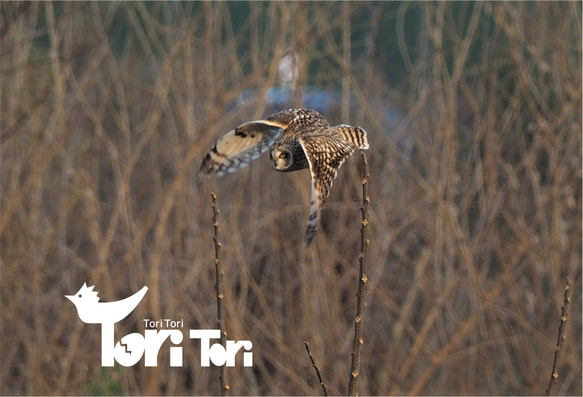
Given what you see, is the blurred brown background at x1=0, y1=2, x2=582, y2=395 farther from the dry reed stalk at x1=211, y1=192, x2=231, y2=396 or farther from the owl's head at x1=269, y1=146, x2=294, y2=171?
the dry reed stalk at x1=211, y1=192, x2=231, y2=396

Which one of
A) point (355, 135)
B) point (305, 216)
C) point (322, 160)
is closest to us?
point (322, 160)

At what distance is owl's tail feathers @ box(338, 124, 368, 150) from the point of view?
3.78ft

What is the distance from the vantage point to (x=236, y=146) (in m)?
1.25

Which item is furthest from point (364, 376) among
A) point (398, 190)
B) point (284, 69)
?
point (284, 69)

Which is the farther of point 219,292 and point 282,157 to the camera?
point 282,157

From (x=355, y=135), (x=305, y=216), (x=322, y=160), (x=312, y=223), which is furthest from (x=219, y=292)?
(x=305, y=216)

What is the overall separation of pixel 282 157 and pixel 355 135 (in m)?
0.12

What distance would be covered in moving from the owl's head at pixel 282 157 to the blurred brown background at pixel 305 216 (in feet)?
4.44

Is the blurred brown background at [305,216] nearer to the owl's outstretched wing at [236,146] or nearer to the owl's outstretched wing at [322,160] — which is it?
the owl's outstretched wing at [236,146]

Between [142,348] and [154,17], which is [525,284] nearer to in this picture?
[142,348]

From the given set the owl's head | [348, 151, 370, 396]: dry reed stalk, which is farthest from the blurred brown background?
[348, 151, 370, 396]: dry reed stalk

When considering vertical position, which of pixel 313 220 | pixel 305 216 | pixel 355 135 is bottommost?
pixel 305 216

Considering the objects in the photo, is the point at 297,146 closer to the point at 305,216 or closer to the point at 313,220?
the point at 313,220

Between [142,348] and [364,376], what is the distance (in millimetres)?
731
